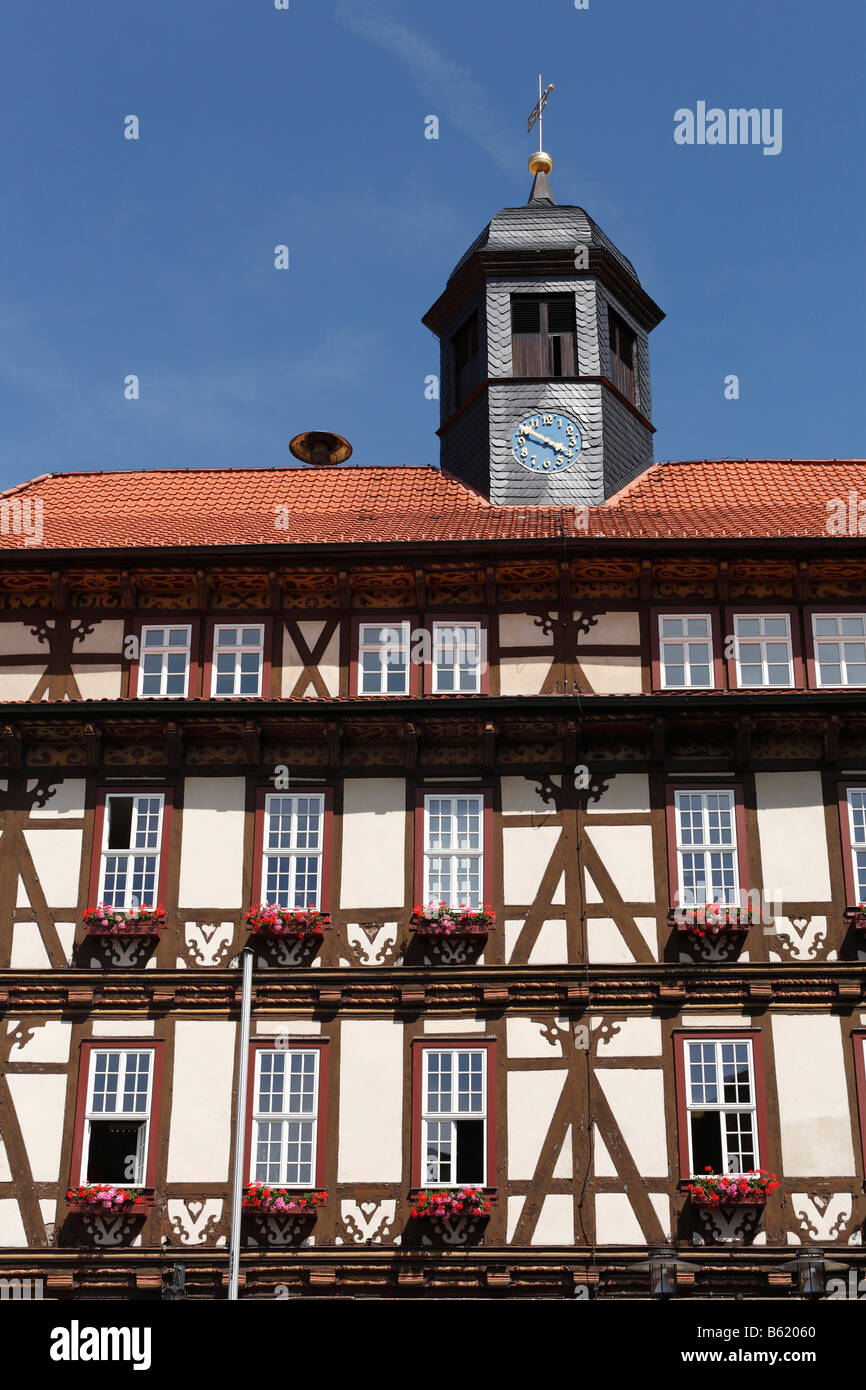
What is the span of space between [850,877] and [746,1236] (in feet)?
17.0

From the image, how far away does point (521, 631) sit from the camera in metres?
Answer: 25.0

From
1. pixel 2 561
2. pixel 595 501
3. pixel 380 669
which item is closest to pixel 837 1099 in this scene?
pixel 380 669

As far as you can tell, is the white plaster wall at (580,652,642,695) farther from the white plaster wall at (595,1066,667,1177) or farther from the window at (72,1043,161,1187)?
the window at (72,1043,161,1187)

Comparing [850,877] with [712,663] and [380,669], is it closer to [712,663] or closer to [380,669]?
[712,663]

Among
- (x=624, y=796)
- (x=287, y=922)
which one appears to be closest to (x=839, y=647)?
(x=624, y=796)

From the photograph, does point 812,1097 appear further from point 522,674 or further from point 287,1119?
point 522,674

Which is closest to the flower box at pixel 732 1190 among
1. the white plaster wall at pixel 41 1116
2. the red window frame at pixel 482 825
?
the red window frame at pixel 482 825

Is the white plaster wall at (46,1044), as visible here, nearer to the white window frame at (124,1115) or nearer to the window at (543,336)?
the white window frame at (124,1115)

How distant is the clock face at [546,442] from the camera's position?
28.4 metres

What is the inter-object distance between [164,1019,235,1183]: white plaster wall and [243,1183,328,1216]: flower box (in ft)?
1.73

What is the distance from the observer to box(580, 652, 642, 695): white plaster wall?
24484mm

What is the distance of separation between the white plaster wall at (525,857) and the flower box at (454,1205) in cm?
412

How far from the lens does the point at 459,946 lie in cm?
2291

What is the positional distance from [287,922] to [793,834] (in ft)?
24.1
